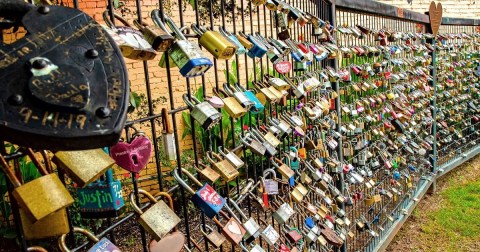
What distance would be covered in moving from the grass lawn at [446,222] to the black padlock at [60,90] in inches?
176

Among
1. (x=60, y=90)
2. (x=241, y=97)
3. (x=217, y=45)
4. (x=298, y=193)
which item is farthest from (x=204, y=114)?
(x=298, y=193)

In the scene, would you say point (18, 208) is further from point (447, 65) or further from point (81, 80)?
point (447, 65)

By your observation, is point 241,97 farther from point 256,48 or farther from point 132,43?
point 132,43

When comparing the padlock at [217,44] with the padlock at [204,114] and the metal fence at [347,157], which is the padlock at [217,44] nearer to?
the padlock at [204,114]

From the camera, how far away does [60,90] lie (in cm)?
73

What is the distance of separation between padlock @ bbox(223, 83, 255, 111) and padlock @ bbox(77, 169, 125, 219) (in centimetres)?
78

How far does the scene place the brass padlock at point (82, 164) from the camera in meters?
1.05

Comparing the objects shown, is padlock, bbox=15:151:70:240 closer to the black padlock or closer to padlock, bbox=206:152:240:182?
the black padlock

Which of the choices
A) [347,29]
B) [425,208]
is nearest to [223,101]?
[347,29]

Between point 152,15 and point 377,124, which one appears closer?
point 152,15

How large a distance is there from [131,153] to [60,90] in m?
0.58

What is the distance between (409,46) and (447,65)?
2.16 m

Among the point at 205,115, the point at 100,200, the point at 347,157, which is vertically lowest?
the point at 347,157

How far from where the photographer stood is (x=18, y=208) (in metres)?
1.04
